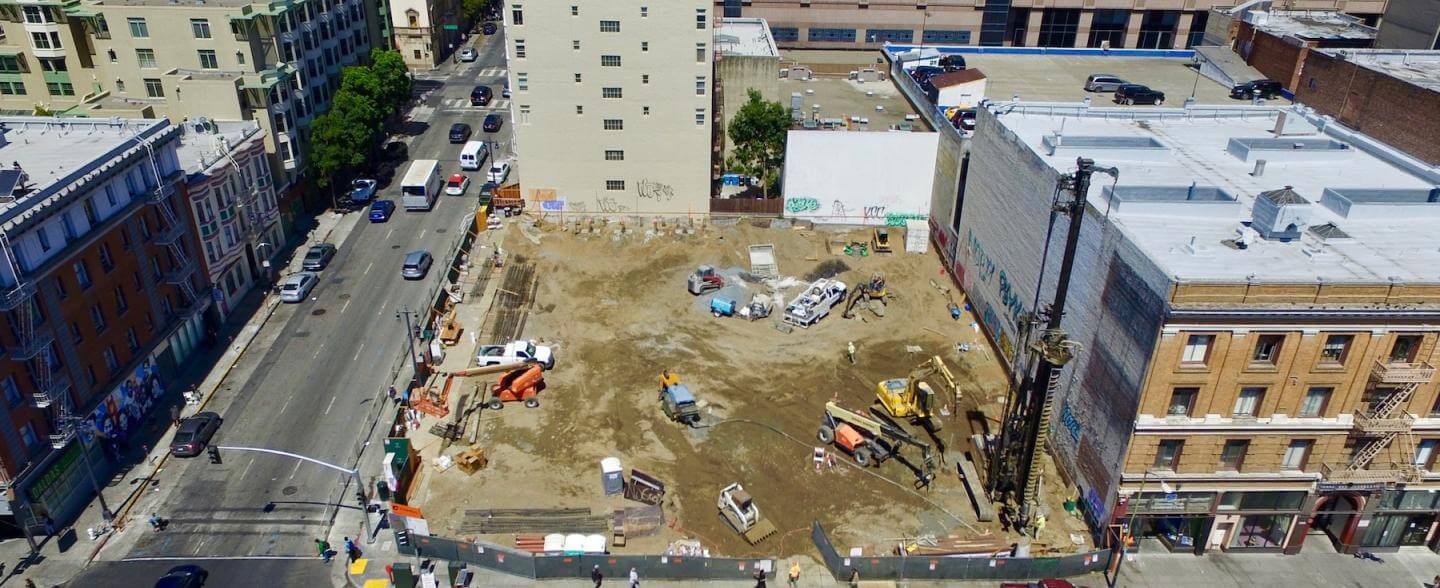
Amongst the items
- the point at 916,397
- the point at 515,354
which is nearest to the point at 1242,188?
the point at 916,397

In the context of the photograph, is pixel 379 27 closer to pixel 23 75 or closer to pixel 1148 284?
pixel 23 75

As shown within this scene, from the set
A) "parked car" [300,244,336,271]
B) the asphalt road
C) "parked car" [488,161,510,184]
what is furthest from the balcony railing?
"parked car" [488,161,510,184]

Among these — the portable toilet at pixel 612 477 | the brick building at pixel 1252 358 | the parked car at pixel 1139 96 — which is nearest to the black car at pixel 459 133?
the portable toilet at pixel 612 477

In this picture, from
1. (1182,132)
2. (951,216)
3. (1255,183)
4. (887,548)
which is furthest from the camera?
(951,216)

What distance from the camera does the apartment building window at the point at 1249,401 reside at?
4412cm

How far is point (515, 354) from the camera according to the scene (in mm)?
62531

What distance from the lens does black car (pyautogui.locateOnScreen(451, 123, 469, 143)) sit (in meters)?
106

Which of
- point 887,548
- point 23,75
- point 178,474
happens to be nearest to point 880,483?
point 887,548

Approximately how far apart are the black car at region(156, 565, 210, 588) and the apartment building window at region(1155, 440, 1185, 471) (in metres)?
50.3

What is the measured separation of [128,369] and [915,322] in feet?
182

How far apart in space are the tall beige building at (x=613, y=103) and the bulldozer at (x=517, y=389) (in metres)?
30.4

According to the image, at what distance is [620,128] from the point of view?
273 ft

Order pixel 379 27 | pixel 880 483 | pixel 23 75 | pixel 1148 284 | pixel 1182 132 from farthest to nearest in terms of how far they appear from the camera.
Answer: pixel 379 27
pixel 23 75
pixel 1182 132
pixel 880 483
pixel 1148 284

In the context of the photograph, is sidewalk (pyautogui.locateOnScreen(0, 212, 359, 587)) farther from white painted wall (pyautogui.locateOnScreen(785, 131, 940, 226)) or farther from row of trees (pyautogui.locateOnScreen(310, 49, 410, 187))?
white painted wall (pyautogui.locateOnScreen(785, 131, 940, 226))
